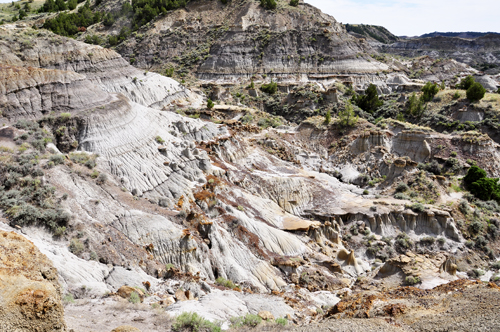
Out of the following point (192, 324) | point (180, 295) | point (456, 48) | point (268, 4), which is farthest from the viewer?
point (456, 48)

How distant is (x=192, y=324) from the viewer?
11.7 m

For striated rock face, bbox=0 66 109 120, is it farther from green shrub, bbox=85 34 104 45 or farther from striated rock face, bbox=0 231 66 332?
green shrub, bbox=85 34 104 45

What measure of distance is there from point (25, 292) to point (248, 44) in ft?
239

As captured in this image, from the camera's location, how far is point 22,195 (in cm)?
1686

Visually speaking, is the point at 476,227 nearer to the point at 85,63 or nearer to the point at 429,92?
the point at 429,92

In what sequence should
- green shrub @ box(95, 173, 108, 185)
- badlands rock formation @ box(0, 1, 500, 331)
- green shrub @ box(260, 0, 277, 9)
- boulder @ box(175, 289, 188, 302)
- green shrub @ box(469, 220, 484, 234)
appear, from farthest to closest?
green shrub @ box(260, 0, 277, 9) < green shrub @ box(469, 220, 484, 234) < green shrub @ box(95, 173, 108, 185) < badlands rock formation @ box(0, 1, 500, 331) < boulder @ box(175, 289, 188, 302)

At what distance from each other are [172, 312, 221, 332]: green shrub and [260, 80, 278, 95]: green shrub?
5504cm

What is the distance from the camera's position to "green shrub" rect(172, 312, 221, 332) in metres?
11.5

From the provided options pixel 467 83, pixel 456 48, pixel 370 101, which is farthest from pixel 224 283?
pixel 456 48

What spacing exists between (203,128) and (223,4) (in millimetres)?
63464

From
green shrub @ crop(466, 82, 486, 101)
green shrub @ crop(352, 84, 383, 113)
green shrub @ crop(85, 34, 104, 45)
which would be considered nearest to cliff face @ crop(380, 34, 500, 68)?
green shrub @ crop(352, 84, 383, 113)

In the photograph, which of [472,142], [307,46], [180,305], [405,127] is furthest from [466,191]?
[307,46]

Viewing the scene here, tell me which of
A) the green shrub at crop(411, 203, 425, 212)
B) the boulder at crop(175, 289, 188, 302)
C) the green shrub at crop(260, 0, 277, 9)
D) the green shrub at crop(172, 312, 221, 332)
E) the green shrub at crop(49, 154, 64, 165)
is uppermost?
the green shrub at crop(260, 0, 277, 9)

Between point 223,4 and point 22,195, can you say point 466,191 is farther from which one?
point 223,4
